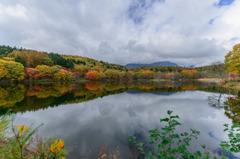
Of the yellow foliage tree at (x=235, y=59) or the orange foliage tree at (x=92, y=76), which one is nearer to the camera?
the yellow foliage tree at (x=235, y=59)

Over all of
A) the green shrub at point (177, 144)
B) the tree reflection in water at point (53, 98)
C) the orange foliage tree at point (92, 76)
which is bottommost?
the tree reflection in water at point (53, 98)

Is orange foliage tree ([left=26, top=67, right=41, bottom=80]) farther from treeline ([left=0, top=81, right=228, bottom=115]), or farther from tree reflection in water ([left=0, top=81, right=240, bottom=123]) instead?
tree reflection in water ([left=0, top=81, right=240, bottom=123])

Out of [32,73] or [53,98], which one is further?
[32,73]

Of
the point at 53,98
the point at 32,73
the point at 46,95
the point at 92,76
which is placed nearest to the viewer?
the point at 53,98

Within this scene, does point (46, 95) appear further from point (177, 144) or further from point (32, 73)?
point (32, 73)

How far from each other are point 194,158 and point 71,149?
21.3 ft

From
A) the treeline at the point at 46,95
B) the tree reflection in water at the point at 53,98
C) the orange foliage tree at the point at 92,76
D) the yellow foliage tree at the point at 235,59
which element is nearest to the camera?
the tree reflection in water at the point at 53,98

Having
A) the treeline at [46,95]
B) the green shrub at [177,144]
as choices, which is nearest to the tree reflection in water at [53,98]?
the treeline at [46,95]

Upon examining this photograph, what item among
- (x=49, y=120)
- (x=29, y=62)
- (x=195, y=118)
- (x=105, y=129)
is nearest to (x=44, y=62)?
(x=29, y=62)

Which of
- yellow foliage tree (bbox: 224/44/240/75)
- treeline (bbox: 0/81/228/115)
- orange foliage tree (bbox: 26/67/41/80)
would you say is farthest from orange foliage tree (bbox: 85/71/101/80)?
yellow foliage tree (bbox: 224/44/240/75)

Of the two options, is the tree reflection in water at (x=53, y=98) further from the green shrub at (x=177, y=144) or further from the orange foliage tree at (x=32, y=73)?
the orange foliage tree at (x=32, y=73)

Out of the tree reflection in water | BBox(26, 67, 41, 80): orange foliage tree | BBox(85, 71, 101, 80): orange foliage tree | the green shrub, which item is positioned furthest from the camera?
BBox(85, 71, 101, 80): orange foliage tree

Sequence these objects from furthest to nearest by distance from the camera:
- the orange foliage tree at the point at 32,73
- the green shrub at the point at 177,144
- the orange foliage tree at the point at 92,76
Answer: the orange foliage tree at the point at 92,76 < the orange foliage tree at the point at 32,73 < the green shrub at the point at 177,144

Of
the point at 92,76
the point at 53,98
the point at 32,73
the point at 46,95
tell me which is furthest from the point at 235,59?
the point at 32,73
